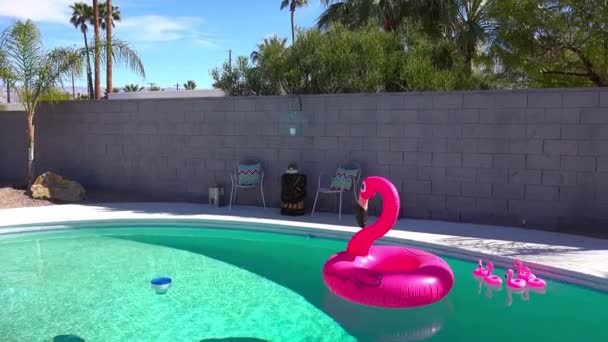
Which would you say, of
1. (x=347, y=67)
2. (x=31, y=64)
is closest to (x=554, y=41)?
(x=347, y=67)

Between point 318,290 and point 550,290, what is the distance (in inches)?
82.1

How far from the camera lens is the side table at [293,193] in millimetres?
7387

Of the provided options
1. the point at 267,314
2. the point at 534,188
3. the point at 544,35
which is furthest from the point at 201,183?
the point at 544,35

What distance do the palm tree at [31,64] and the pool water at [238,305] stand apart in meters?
3.75

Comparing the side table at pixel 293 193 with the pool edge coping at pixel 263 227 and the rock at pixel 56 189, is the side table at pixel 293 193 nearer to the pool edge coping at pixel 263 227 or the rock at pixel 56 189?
the pool edge coping at pixel 263 227

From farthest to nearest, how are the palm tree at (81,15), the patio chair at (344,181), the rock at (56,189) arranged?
1. the palm tree at (81,15)
2. the rock at (56,189)
3. the patio chair at (344,181)

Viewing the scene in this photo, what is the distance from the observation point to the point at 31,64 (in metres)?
8.90

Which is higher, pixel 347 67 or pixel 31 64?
pixel 31 64

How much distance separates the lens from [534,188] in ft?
21.0

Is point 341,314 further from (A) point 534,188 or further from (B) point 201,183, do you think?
(B) point 201,183

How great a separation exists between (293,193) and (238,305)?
3.01 metres

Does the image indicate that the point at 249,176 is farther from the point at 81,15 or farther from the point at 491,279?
the point at 81,15

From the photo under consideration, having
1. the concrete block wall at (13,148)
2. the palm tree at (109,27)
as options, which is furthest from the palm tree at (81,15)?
the concrete block wall at (13,148)

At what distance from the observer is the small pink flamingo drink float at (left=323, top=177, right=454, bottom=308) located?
3893mm
